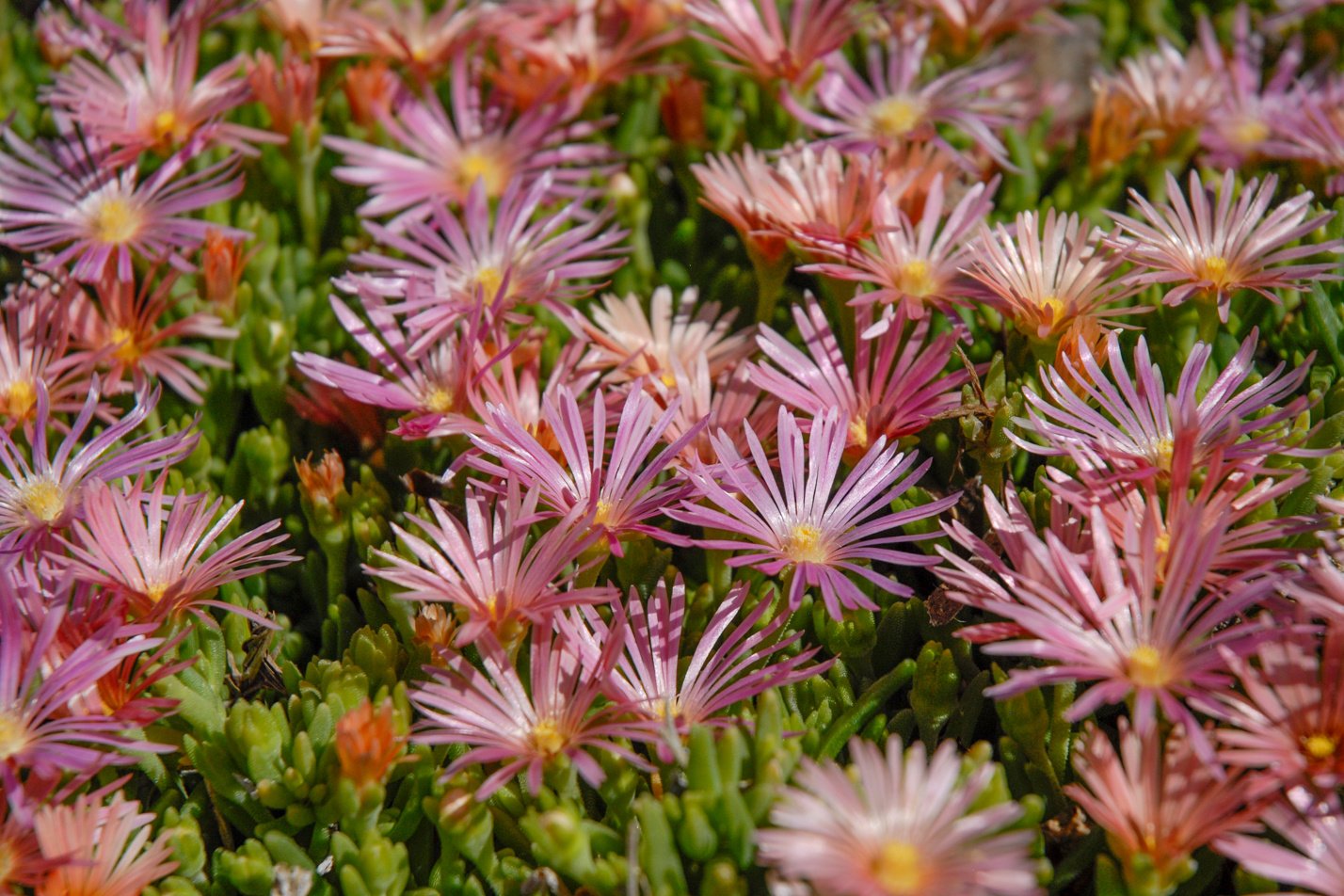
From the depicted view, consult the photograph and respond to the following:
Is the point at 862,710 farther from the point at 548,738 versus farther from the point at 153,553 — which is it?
the point at 153,553

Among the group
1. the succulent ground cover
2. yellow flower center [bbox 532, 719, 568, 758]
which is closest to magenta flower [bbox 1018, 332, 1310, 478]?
the succulent ground cover

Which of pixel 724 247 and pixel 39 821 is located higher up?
pixel 724 247

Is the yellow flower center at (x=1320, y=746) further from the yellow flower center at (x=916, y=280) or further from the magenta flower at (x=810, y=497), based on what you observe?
the yellow flower center at (x=916, y=280)

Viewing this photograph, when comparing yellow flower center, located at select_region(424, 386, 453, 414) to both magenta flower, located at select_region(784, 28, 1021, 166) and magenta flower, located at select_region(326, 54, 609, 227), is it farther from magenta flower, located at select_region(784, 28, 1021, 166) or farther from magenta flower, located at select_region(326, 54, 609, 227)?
magenta flower, located at select_region(784, 28, 1021, 166)

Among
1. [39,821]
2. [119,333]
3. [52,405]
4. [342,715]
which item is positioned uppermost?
[119,333]

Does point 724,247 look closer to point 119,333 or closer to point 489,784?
point 119,333

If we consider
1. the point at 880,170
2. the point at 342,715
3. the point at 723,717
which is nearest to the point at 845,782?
the point at 723,717
